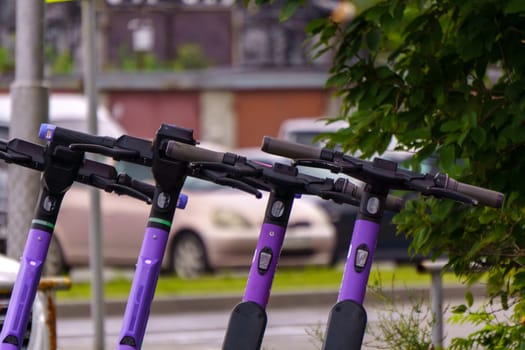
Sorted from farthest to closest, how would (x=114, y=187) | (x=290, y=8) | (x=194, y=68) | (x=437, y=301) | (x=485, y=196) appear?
(x=194, y=68) < (x=437, y=301) < (x=290, y=8) < (x=114, y=187) < (x=485, y=196)

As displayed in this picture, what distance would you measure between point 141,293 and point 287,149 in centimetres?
65

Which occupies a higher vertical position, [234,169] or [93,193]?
[93,193]

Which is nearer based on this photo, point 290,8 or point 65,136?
point 65,136

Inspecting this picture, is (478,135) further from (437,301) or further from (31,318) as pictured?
(437,301)

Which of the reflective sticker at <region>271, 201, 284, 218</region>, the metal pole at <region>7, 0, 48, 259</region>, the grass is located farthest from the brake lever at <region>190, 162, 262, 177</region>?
the grass

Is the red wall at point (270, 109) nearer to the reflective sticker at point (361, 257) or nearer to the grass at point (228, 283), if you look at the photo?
the grass at point (228, 283)

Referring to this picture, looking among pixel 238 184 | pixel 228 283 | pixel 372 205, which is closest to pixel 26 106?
pixel 238 184

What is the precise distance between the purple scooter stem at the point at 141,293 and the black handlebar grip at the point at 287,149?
477 mm

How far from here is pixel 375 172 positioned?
427cm

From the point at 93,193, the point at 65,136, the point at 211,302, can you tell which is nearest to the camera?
the point at 65,136

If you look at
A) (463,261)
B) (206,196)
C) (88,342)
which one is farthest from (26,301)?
(206,196)

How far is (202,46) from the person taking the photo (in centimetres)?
3734

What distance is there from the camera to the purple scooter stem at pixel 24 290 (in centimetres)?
466

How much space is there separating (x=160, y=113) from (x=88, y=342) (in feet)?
77.9
